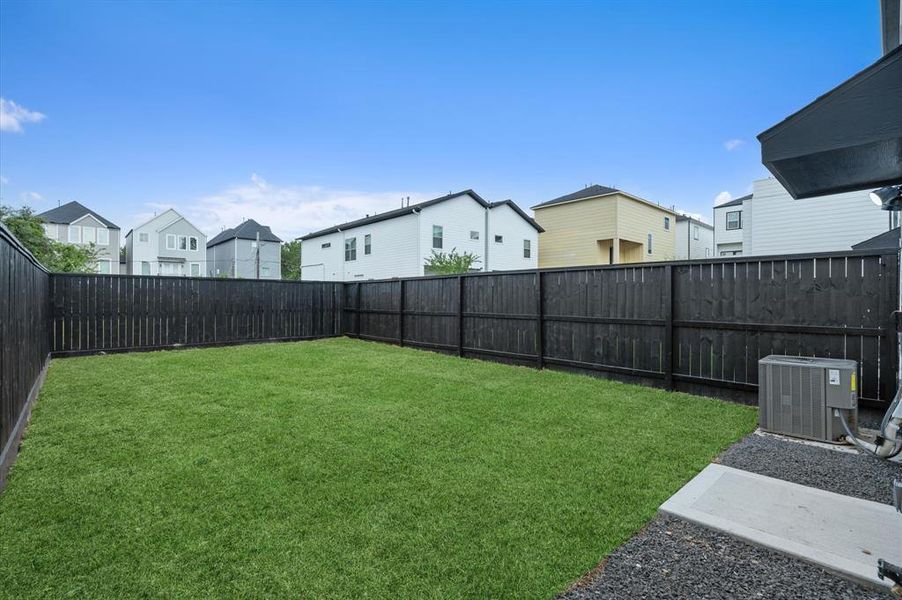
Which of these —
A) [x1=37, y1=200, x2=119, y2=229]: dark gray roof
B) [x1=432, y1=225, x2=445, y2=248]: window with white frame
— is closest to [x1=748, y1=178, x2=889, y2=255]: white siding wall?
[x1=432, y1=225, x2=445, y2=248]: window with white frame

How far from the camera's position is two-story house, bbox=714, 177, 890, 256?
12898mm

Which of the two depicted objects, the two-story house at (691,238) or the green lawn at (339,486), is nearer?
the green lawn at (339,486)

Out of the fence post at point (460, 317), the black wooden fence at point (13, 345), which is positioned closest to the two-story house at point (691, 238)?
the fence post at point (460, 317)

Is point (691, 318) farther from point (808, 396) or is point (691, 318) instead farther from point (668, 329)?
point (808, 396)

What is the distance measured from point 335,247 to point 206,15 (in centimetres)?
1406

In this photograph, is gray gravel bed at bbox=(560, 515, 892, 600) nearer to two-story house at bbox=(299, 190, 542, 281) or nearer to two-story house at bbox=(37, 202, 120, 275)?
two-story house at bbox=(299, 190, 542, 281)

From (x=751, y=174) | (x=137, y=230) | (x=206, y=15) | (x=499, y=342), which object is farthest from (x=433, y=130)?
(x=137, y=230)

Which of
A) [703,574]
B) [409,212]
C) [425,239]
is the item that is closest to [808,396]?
[703,574]

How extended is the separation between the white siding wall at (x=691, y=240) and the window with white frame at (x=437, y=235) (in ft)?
57.9

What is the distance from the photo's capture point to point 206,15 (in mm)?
8703

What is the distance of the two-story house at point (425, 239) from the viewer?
18406 millimetres

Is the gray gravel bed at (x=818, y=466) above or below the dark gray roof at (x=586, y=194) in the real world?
below

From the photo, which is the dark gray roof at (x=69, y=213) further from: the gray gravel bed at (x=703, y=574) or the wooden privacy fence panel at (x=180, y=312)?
the gray gravel bed at (x=703, y=574)

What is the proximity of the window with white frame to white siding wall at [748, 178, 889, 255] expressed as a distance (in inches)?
460
